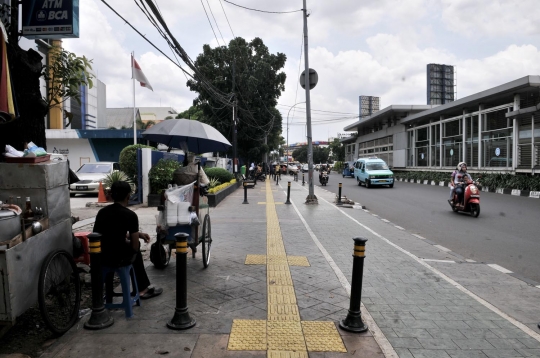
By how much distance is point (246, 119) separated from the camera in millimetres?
32688

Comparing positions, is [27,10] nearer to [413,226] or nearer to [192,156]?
[192,156]

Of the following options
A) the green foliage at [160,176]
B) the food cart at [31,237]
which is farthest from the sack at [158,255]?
the green foliage at [160,176]

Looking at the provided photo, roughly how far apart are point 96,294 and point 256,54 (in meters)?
32.4

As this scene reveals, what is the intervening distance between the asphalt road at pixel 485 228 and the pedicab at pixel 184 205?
15.6 feet

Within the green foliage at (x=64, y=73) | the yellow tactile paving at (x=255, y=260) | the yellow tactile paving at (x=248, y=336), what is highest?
the green foliage at (x=64, y=73)

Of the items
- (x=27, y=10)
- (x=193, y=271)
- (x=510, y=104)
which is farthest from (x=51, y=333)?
(x=510, y=104)

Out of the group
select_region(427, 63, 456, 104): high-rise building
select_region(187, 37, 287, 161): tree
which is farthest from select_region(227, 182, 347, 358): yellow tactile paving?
select_region(427, 63, 456, 104): high-rise building

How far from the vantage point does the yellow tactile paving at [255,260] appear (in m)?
6.13

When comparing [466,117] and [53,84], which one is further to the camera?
[466,117]

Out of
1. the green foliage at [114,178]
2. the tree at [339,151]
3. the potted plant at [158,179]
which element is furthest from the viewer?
the tree at [339,151]

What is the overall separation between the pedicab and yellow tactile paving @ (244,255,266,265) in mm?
646

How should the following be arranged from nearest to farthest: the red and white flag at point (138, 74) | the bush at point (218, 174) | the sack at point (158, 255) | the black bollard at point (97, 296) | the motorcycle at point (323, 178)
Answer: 1. the black bollard at point (97, 296)
2. the sack at point (158, 255)
3. the red and white flag at point (138, 74)
4. the bush at point (218, 174)
5. the motorcycle at point (323, 178)

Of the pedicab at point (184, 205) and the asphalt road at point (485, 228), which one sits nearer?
the pedicab at point (184, 205)

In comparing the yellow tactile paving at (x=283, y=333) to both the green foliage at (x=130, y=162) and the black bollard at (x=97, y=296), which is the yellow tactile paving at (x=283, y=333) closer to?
the black bollard at (x=97, y=296)
